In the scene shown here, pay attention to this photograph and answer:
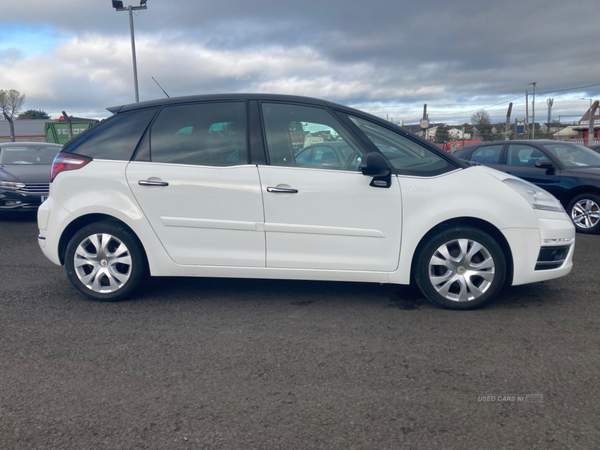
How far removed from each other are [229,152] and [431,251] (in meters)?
1.83

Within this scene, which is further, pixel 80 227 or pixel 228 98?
pixel 80 227

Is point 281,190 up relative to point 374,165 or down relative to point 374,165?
down

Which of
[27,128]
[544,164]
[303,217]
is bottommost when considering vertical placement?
[303,217]

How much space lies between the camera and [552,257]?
13.1 feet

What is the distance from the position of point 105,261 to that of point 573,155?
766cm

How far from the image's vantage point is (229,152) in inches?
161

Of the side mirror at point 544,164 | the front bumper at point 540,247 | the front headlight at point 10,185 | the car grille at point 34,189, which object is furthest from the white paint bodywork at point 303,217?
the front headlight at point 10,185

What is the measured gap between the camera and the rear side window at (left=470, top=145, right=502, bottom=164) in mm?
8901

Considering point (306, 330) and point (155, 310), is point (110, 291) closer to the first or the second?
point (155, 310)

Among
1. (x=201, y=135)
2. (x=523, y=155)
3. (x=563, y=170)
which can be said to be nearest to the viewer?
(x=201, y=135)

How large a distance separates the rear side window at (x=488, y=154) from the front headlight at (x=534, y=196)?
4983 mm

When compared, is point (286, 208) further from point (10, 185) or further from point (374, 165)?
point (10, 185)

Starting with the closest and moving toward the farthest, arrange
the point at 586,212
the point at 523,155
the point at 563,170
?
the point at 586,212
the point at 563,170
the point at 523,155

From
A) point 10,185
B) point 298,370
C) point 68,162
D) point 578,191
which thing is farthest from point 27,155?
point 578,191
